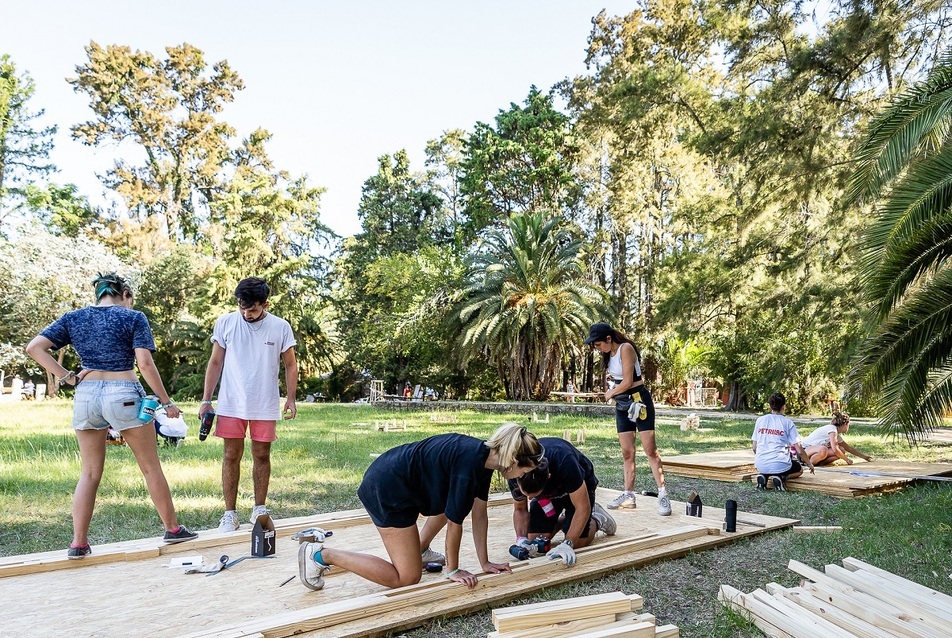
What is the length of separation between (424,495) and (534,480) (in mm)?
683

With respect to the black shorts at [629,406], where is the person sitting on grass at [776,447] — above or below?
below

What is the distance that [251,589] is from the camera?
4.32m

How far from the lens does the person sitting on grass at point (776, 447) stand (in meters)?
8.42

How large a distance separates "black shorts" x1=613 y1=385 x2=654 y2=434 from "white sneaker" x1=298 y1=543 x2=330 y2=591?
3.40 m

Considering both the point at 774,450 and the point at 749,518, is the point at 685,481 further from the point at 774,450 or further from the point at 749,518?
the point at 749,518

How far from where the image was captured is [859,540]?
5672 millimetres

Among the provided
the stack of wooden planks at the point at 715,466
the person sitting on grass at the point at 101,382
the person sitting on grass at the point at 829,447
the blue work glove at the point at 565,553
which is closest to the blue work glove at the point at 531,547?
the blue work glove at the point at 565,553

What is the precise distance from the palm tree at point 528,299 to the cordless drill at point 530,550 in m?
20.6

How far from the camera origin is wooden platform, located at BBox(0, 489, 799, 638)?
12.0ft

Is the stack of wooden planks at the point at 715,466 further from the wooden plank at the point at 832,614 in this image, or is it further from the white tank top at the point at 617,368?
the wooden plank at the point at 832,614

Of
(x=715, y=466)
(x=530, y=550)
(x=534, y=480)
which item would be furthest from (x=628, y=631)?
(x=715, y=466)

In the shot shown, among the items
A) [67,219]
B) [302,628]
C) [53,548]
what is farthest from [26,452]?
[67,219]

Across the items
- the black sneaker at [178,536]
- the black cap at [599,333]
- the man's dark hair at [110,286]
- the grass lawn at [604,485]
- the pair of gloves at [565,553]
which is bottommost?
the grass lawn at [604,485]

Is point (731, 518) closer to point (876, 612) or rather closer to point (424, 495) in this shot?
point (876, 612)
